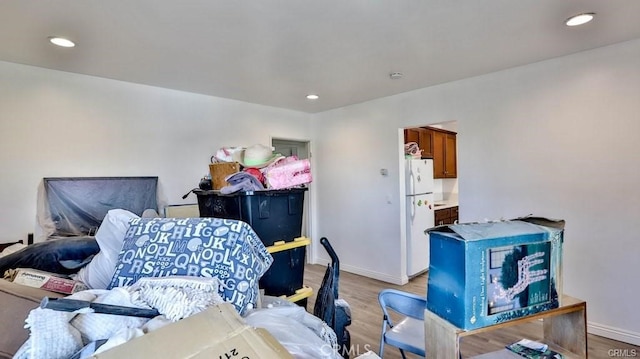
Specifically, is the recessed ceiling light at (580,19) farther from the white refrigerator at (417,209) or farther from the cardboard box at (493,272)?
the white refrigerator at (417,209)

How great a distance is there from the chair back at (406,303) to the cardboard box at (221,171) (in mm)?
1213

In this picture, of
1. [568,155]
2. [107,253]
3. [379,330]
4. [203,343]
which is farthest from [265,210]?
[568,155]

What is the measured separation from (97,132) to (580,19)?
4046mm

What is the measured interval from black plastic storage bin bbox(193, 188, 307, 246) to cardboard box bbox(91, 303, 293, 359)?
42.1 inches

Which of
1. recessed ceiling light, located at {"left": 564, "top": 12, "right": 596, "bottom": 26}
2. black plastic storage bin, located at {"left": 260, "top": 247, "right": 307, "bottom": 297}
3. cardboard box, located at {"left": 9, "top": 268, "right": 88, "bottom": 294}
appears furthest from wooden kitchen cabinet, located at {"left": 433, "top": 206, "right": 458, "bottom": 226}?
cardboard box, located at {"left": 9, "top": 268, "right": 88, "bottom": 294}

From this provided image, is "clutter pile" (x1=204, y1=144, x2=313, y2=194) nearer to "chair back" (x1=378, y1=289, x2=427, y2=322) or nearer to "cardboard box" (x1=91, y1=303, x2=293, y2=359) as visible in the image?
"chair back" (x1=378, y1=289, x2=427, y2=322)

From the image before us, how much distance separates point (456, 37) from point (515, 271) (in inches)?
72.2

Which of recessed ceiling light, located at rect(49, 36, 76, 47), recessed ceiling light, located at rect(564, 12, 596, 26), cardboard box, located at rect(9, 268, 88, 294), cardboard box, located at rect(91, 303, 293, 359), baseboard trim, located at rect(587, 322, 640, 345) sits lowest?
baseboard trim, located at rect(587, 322, 640, 345)

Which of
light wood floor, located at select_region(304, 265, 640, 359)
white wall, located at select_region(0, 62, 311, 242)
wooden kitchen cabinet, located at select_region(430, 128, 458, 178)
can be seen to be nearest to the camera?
light wood floor, located at select_region(304, 265, 640, 359)

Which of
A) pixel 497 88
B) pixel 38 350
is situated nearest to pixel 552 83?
pixel 497 88

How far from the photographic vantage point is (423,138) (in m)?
4.85

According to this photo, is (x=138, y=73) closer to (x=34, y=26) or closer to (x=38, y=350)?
(x=34, y=26)

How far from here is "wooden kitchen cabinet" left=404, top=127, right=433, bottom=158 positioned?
15.4 ft

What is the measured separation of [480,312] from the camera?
105 centimetres
